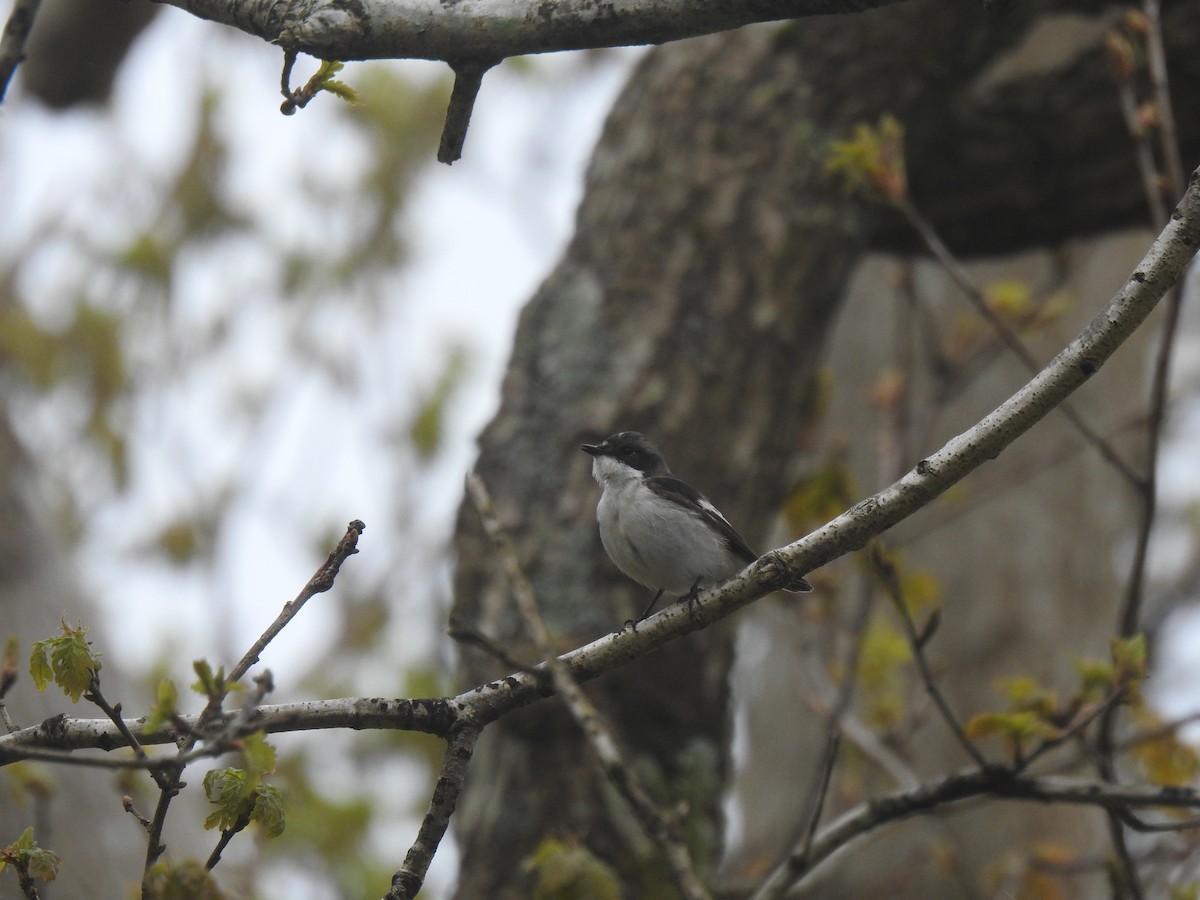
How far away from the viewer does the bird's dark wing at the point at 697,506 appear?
432 cm

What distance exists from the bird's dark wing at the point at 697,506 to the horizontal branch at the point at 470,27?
2.18m

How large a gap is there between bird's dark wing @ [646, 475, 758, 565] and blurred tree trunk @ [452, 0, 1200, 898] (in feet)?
1.72

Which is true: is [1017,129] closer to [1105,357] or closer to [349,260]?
[1105,357]

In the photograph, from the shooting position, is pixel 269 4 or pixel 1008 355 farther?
pixel 1008 355

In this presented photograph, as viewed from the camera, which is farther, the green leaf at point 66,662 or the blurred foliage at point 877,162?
the blurred foliage at point 877,162

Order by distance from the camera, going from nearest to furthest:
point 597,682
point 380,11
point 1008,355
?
point 380,11, point 597,682, point 1008,355

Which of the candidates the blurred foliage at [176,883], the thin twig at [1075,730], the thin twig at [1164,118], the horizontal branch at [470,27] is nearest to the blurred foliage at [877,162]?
the thin twig at [1164,118]

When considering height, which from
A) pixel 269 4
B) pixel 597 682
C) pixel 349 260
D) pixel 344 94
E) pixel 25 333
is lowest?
pixel 597 682

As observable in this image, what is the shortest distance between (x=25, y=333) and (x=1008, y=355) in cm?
780

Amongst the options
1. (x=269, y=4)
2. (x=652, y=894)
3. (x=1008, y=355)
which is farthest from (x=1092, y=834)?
(x=269, y=4)

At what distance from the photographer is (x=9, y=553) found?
528 centimetres

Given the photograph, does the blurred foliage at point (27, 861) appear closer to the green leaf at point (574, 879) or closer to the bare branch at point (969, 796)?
the green leaf at point (574, 879)

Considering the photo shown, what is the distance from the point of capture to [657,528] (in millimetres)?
4094

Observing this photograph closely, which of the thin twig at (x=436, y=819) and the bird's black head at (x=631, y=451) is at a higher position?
the bird's black head at (x=631, y=451)
